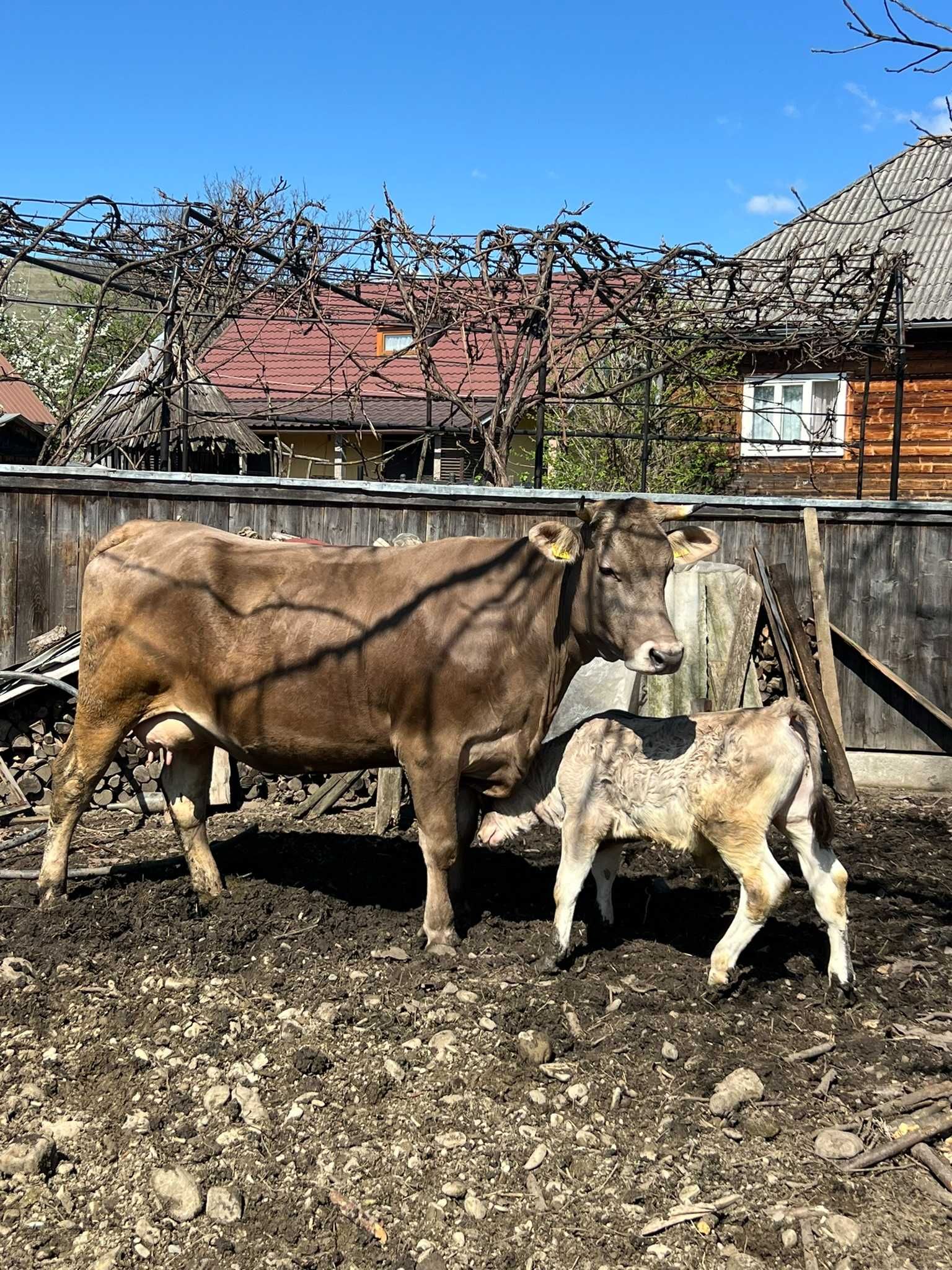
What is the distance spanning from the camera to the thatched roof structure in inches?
429

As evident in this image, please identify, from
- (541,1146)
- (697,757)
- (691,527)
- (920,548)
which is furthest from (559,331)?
(541,1146)

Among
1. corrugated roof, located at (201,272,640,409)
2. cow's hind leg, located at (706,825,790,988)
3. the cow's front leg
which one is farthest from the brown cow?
corrugated roof, located at (201,272,640,409)

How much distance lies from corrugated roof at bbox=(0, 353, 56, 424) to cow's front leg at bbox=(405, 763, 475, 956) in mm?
31851

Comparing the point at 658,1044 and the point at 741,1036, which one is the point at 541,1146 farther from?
the point at 741,1036

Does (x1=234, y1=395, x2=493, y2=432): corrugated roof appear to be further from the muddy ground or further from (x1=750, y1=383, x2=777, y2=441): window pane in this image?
the muddy ground

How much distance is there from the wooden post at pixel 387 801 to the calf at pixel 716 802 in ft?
8.79

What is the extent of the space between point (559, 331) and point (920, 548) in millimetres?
4519

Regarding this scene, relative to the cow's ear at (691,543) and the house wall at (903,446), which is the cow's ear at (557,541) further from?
the house wall at (903,446)

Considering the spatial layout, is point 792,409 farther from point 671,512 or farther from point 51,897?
point 51,897

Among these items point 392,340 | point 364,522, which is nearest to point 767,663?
point 364,522

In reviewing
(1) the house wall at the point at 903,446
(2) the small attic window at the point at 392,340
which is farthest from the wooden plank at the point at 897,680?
(1) the house wall at the point at 903,446

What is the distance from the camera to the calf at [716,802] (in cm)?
505

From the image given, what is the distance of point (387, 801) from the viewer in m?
8.21

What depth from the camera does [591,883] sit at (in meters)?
6.61
